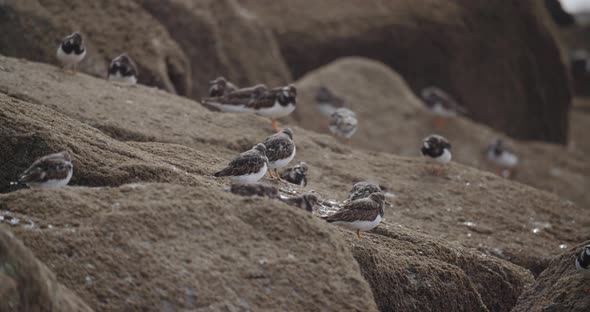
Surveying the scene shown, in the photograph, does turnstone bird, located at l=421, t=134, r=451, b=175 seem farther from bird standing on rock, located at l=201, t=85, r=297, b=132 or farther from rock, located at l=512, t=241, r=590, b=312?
rock, located at l=512, t=241, r=590, b=312

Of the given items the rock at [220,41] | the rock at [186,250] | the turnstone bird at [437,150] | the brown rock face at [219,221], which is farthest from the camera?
the rock at [220,41]

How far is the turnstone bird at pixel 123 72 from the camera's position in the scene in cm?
1725

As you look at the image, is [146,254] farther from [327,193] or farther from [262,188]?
[327,193]

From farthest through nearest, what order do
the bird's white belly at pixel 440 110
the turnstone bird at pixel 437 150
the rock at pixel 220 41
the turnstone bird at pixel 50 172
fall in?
the bird's white belly at pixel 440 110
the rock at pixel 220 41
the turnstone bird at pixel 437 150
the turnstone bird at pixel 50 172

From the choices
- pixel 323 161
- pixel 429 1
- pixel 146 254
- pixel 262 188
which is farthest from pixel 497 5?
pixel 146 254

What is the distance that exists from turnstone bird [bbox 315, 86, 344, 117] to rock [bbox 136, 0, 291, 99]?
1788 millimetres

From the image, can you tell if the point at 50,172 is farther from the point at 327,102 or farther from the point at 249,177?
the point at 327,102

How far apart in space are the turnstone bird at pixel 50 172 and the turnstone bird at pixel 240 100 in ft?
23.8

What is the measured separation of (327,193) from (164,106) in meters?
3.85

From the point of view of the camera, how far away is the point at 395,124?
25031 mm

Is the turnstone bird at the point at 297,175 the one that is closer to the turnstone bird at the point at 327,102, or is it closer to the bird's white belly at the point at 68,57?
the bird's white belly at the point at 68,57

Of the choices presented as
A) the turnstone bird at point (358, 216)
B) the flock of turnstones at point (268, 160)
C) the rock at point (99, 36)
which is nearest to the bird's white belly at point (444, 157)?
the flock of turnstones at point (268, 160)

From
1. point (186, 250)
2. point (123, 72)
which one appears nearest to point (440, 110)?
point (123, 72)

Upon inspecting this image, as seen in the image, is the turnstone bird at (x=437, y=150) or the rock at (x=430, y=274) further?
the turnstone bird at (x=437, y=150)
